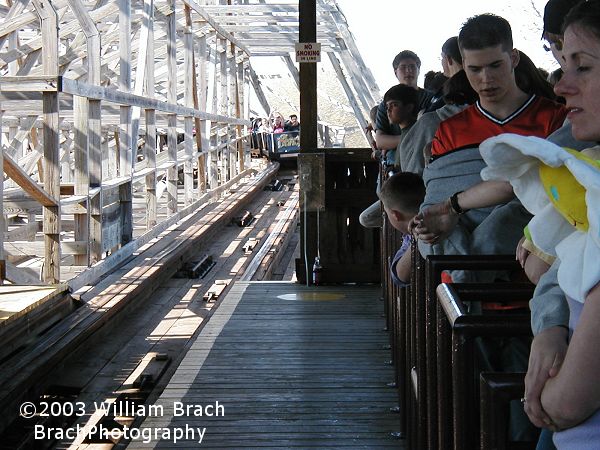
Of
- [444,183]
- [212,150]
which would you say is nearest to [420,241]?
[444,183]

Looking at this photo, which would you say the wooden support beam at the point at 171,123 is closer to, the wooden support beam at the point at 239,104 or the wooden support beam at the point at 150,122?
the wooden support beam at the point at 150,122

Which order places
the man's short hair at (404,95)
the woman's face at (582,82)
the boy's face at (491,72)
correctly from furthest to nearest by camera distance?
1. the man's short hair at (404,95)
2. the boy's face at (491,72)
3. the woman's face at (582,82)

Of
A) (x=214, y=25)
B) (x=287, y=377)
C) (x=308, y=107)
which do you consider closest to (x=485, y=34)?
(x=287, y=377)

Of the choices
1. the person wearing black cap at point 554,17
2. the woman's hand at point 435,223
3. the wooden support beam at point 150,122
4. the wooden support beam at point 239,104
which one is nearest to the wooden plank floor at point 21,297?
the woman's hand at point 435,223

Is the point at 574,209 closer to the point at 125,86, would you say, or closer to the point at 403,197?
→ the point at 403,197

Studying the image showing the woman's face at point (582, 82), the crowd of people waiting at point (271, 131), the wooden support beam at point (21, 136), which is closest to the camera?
the woman's face at point (582, 82)

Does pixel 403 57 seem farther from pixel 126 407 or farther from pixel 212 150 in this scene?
pixel 212 150

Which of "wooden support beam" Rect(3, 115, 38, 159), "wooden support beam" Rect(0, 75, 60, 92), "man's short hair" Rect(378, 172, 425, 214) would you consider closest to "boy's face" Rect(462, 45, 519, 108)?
"man's short hair" Rect(378, 172, 425, 214)

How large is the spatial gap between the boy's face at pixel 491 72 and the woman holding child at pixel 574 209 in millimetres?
1295

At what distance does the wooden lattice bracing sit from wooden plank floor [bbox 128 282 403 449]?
176cm

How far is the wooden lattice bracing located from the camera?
7137mm

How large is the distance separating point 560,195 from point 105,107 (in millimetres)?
9881

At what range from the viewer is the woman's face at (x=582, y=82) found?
1.48 meters

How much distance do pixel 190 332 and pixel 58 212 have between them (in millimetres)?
1325
